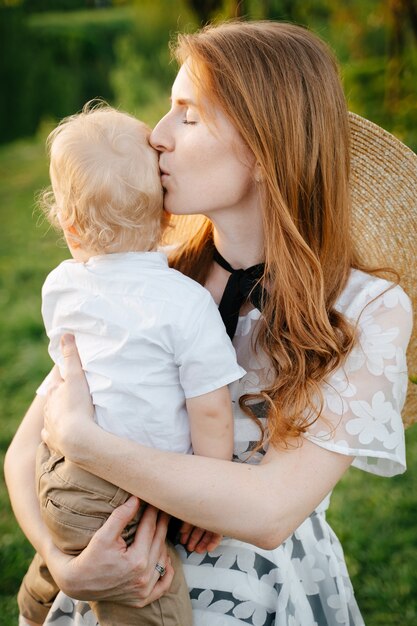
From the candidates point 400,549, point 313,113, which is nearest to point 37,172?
point 400,549

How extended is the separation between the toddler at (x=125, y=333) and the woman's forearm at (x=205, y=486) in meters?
0.06

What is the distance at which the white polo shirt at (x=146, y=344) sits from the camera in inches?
66.5

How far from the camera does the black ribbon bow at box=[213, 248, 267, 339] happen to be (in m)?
1.99

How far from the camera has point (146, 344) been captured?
66.9 inches

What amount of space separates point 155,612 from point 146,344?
2.10 ft

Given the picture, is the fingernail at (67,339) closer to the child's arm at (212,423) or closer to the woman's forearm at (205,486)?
the woman's forearm at (205,486)

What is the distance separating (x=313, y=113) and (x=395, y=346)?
0.62m

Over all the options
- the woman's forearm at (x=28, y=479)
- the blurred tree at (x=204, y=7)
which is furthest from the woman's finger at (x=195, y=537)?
the blurred tree at (x=204, y=7)

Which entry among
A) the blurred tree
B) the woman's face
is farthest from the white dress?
the blurred tree

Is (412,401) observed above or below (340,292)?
below

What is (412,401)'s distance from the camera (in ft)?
7.36

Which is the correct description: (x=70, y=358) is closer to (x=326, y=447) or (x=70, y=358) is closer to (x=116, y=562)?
(x=116, y=562)

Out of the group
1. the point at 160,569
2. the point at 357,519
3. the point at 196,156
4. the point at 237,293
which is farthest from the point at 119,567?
the point at 357,519

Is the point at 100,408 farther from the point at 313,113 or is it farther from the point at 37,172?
the point at 37,172
